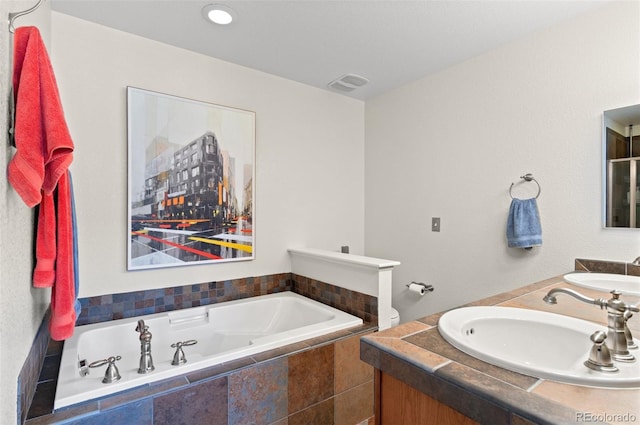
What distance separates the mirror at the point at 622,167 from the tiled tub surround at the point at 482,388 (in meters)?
0.97

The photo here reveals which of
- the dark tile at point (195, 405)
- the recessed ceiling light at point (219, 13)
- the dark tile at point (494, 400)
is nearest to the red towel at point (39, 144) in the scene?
the dark tile at point (195, 405)

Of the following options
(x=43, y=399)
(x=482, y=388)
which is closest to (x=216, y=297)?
(x=43, y=399)

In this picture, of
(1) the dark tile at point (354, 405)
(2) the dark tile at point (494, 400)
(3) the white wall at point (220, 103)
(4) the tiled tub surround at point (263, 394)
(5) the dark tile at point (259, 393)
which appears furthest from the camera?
(3) the white wall at point (220, 103)

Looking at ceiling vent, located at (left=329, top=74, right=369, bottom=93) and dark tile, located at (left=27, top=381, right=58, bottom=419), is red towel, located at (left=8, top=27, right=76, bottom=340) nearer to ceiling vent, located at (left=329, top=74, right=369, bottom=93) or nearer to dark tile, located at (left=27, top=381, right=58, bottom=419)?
dark tile, located at (left=27, top=381, right=58, bottom=419)

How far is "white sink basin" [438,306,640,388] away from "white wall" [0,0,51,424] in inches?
49.0

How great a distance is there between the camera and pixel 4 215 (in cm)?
88

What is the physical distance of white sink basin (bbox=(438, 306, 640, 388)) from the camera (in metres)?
0.91

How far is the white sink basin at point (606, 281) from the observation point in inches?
58.1

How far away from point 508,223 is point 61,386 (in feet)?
8.26

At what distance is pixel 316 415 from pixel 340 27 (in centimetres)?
229

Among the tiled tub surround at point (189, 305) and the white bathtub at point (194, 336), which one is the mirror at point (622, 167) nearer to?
the tiled tub surround at point (189, 305)

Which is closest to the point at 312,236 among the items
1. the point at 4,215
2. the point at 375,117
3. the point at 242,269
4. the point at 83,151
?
the point at 242,269

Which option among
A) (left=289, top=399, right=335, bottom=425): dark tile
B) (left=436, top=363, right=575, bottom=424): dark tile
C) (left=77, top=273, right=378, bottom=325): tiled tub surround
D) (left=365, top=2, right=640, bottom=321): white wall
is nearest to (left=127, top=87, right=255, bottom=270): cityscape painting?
(left=77, top=273, right=378, bottom=325): tiled tub surround

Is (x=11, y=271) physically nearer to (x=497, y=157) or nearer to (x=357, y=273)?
(x=357, y=273)
